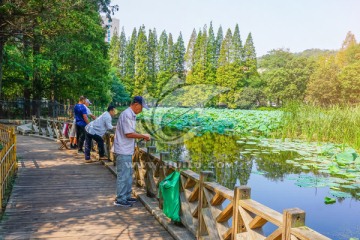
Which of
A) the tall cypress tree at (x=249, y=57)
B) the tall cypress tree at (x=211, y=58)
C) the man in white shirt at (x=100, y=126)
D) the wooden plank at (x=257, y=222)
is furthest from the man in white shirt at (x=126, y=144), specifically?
the tall cypress tree at (x=249, y=57)

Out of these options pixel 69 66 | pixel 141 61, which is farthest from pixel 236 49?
pixel 69 66

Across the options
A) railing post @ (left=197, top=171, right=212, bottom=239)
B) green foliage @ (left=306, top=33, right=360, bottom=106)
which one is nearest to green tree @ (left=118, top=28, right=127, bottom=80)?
green foliage @ (left=306, top=33, right=360, bottom=106)

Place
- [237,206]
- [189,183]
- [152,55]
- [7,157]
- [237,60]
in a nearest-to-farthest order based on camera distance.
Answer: [237,206] < [189,183] < [7,157] < [237,60] < [152,55]

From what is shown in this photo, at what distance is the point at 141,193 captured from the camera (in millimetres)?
5824

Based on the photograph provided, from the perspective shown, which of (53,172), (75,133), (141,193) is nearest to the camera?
(141,193)

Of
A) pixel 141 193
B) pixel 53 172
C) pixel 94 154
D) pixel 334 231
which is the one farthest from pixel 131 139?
pixel 94 154

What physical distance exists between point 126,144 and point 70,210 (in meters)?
1.35

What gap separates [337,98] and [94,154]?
132 ft

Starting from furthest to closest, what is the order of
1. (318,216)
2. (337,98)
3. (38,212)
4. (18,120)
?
(337,98), (18,120), (318,216), (38,212)

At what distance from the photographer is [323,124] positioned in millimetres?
14414

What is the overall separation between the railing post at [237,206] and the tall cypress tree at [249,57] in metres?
52.1

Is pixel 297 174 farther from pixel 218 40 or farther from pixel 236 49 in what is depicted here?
pixel 218 40

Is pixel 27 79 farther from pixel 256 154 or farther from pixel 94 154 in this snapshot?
pixel 256 154

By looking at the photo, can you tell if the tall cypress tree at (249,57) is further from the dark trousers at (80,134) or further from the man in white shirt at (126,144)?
the man in white shirt at (126,144)
